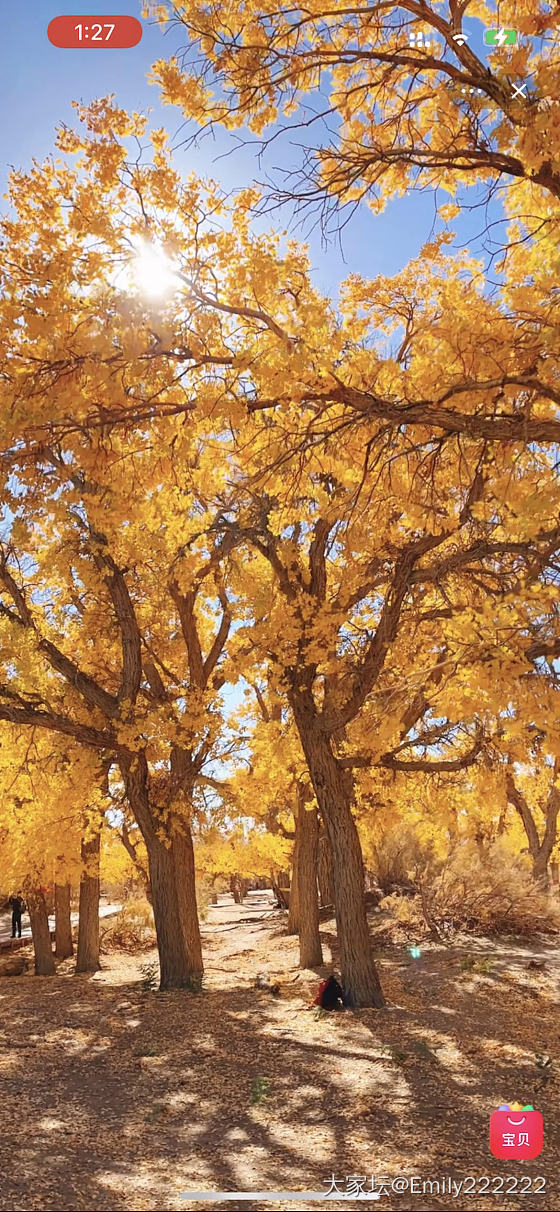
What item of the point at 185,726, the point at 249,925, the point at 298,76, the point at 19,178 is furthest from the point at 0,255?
the point at 249,925

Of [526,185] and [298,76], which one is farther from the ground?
[298,76]

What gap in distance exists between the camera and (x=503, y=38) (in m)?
4.22

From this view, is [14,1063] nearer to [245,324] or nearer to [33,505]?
[33,505]

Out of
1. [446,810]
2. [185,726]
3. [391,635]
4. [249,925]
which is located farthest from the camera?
[249,925]

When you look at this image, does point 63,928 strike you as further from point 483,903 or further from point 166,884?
point 483,903

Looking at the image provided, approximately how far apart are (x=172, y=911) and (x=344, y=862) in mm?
2894

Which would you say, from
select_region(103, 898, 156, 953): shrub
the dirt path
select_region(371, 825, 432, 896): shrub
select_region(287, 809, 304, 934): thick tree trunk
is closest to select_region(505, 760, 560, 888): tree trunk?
select_region(371, 825, 432, 896): shrub

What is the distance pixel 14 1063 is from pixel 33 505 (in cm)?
519

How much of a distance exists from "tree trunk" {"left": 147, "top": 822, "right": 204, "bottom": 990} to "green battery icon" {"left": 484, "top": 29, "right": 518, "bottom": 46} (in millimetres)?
9400

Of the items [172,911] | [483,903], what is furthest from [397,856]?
[172,911]

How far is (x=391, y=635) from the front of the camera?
8.88m

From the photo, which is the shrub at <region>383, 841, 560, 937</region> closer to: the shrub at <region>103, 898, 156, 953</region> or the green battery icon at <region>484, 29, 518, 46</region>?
the shrub at <region>103, 898, 156, 953</region>

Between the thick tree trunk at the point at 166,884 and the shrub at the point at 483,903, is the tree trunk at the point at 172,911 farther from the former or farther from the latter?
the shrub at the point at 483,903

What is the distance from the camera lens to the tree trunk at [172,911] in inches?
444
